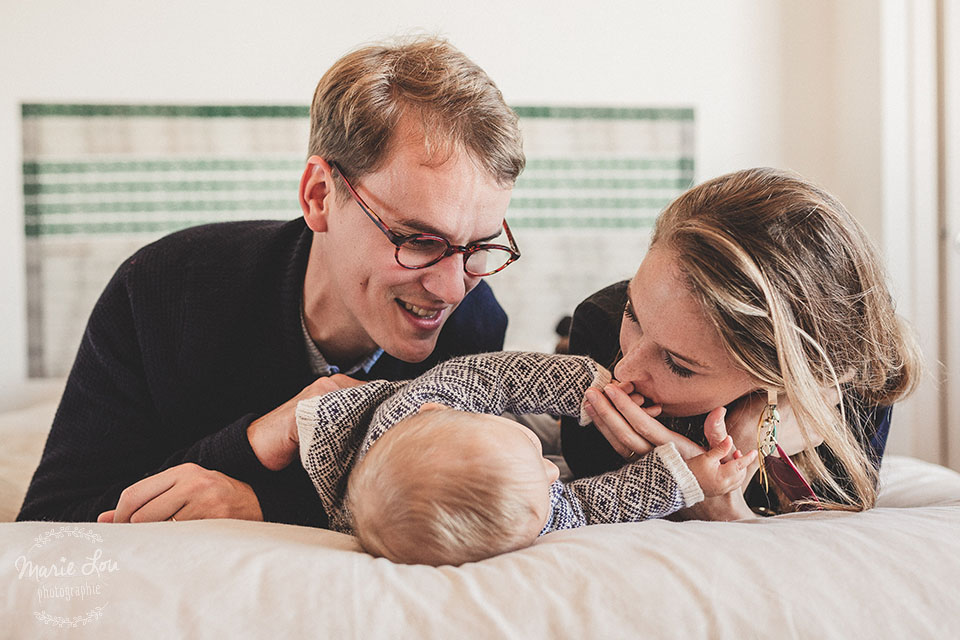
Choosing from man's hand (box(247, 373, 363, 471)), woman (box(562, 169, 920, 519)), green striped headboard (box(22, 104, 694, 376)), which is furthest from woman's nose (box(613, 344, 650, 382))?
green striped headboard (box(22, 104, 694, 376))

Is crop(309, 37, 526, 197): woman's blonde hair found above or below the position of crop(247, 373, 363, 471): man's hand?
above

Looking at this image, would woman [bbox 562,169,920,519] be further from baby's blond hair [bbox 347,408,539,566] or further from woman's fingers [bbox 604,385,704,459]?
baby's blond hair [bbox 347,408,539,566]

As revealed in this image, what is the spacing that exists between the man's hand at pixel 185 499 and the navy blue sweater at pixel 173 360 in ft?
0.59

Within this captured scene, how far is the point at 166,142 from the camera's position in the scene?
3.11 m

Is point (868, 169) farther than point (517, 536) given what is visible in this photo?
Yes

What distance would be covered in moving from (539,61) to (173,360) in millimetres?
2311

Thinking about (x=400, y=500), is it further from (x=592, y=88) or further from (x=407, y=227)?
(x=592, y=88)

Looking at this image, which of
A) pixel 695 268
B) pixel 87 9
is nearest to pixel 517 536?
pixel 695 268

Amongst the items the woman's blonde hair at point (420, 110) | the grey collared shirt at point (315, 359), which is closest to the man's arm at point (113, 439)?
the grey collared shirt at point (315, 359)

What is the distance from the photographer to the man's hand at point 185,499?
3.69ft

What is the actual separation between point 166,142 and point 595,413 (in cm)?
251

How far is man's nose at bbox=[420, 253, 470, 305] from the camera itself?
49.6 inches

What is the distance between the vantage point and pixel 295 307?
1453mm

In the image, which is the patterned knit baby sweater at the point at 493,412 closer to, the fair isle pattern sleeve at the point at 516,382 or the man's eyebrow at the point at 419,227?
the fair isle pattern sleeve at the point at 516,382
